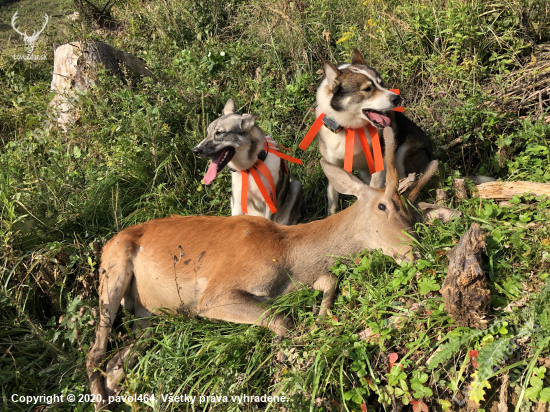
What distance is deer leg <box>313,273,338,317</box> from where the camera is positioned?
3.38 metres

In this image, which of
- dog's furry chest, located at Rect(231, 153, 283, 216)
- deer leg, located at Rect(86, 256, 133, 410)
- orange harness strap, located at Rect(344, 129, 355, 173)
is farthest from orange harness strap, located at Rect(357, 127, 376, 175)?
deer leg, located at Rect(86, 256, 133, 410)

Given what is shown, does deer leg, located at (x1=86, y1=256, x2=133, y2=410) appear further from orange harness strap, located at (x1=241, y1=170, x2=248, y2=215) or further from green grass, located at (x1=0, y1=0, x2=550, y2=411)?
orange harness strap, located at (x1=241, y1=170, x2=248, y2=215)

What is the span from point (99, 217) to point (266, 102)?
260 cm

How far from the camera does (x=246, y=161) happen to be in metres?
4.89

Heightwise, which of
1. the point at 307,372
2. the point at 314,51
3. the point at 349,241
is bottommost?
the point at 307,372

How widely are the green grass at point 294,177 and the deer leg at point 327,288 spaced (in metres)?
0.07

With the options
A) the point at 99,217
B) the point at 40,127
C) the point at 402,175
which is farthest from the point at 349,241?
the point at 40,127

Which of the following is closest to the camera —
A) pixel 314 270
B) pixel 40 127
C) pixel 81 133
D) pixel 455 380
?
pixel 455 380

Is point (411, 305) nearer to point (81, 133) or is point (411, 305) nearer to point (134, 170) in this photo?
point (134, 170)

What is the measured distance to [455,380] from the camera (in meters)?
2.55

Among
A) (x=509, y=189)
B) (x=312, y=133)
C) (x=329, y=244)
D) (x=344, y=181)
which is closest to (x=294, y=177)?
(x=312, y=133)

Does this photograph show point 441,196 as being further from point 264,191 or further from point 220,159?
point 220,159

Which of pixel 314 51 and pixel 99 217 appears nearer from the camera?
pixel 99 217

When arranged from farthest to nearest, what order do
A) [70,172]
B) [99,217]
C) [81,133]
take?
[81,133]
[70,172]
[99,217]
